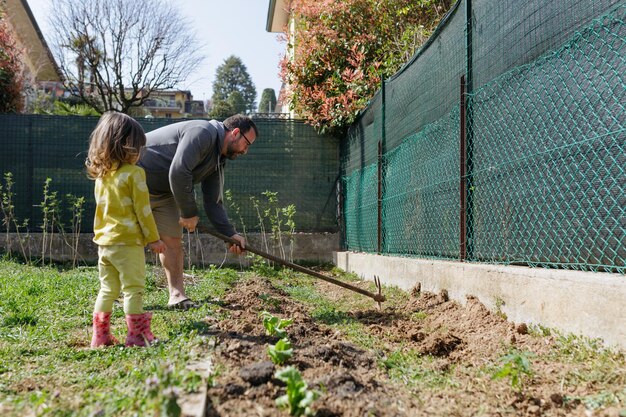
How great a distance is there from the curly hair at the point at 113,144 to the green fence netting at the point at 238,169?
6690mm

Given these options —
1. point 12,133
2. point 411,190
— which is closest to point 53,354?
point 411,190

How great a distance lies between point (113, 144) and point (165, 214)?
1576 millimetres

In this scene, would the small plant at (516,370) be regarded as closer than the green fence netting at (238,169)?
Yes

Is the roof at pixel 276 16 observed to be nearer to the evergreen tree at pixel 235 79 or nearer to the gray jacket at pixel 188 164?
the gray jacket at pixel 188 164

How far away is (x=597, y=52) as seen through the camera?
278cm

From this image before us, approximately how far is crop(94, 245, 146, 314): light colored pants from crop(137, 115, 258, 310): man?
3.67ft

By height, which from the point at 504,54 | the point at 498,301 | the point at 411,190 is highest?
the point at 504,54

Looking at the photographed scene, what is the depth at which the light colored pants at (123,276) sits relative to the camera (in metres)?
3.15

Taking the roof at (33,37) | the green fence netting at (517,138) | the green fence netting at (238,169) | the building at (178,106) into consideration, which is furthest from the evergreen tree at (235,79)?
the green fence netting at (517,138)

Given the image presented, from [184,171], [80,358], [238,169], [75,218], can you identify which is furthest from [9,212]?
[80,358]

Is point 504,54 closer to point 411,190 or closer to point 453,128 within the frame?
point 453,128

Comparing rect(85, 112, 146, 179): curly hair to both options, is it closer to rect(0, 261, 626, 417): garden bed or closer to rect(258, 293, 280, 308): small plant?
rect(0, 261, 626, 417): garden bed

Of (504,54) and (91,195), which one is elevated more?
(504,54)

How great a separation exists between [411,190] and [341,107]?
408 cm
